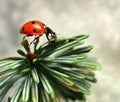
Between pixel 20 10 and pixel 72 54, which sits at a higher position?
pixel 20 10

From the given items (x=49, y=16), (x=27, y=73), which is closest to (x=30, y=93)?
(x=27, y=73)

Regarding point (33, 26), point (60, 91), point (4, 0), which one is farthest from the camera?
point (4, 0)

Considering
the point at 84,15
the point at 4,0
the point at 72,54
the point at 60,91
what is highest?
the point at 4,0

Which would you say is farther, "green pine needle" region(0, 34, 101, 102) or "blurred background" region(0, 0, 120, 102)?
"blurred background" region(0, 0, 120, 102)

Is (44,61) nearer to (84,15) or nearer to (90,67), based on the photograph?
(90,67)

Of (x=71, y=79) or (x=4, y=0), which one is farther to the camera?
(x=4, y=0)
